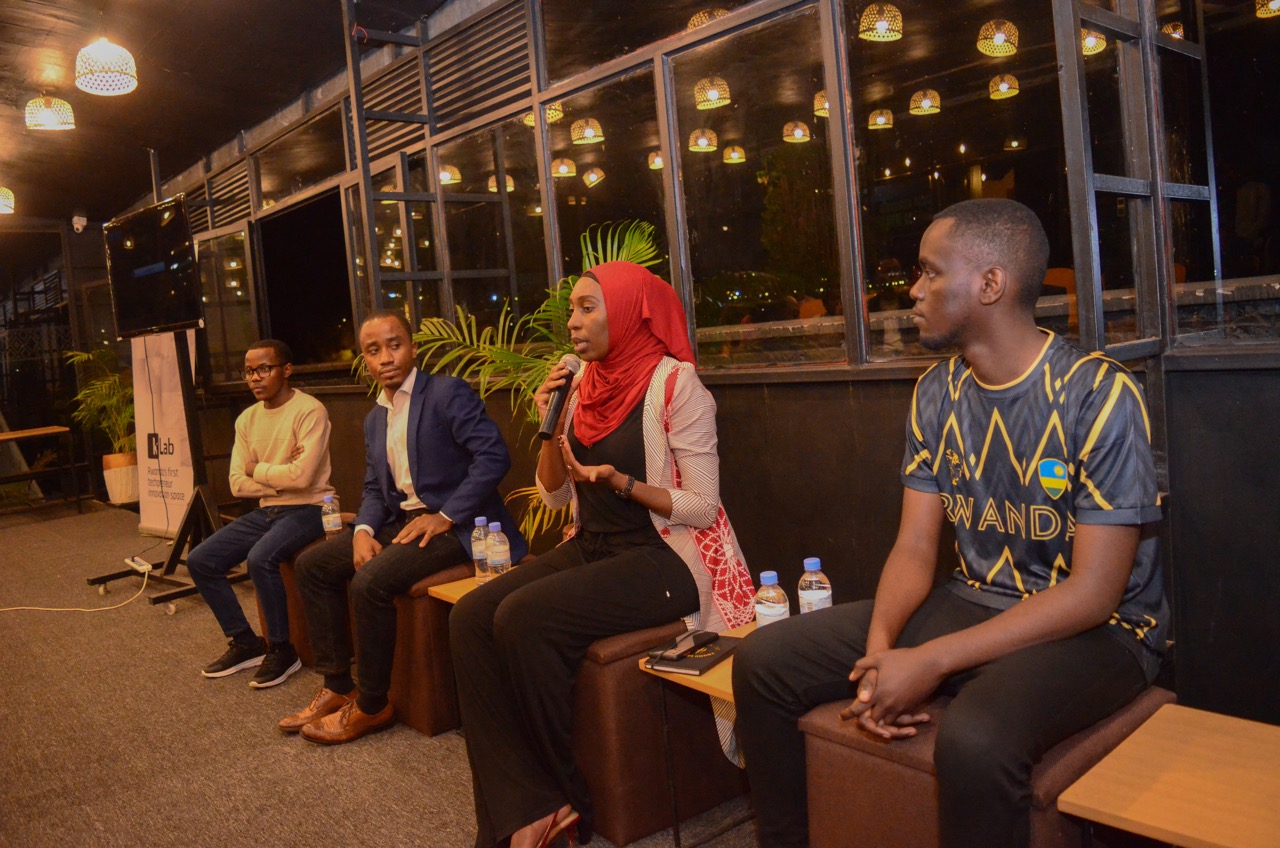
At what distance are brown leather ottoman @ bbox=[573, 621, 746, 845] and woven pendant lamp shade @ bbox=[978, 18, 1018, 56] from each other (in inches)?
124

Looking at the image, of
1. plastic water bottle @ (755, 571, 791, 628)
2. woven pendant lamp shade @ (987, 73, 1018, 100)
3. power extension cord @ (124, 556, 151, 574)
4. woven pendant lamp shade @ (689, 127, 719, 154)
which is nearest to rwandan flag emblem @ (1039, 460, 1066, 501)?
plastic water bottle @ (755, 571, 791, 628)

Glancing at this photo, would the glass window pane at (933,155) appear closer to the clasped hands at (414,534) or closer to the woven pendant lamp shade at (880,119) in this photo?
the woven pendant lamp shade at (880,119)

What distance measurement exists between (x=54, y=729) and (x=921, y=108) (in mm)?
4090

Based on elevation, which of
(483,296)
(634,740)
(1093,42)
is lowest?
(634,740)

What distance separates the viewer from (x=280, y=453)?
12.8 feet

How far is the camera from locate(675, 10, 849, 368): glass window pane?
2818 millimetres

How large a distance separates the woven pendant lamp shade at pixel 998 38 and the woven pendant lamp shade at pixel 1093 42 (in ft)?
6.51

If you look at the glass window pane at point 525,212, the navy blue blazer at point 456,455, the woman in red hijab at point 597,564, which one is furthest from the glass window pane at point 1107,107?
the glass window pane at point 525,212

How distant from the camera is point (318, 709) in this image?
121 inches

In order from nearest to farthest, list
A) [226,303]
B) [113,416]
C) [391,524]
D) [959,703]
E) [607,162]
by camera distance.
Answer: [959,703] < [391,524] < [607,162] < [226,303] < [113,416]

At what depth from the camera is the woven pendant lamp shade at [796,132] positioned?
286cm

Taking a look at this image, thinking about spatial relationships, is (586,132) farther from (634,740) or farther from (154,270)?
(154,270)

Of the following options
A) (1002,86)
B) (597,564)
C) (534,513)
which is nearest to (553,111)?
(534,513)

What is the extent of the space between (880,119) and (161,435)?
4.30m
